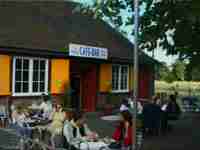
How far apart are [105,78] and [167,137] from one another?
326 inches

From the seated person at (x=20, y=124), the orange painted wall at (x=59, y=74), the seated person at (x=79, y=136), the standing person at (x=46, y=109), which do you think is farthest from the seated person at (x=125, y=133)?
the orange painted wall at (x=59, y=74)

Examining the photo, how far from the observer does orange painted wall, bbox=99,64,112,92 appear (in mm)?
21078

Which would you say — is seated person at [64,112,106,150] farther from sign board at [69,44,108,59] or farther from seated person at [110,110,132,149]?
sign board at [69,44,108,59]

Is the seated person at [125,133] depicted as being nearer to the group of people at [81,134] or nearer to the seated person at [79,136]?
the group of people at [81,134]

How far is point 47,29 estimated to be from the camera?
63.3 ft

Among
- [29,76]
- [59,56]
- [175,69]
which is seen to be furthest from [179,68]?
[29,76]

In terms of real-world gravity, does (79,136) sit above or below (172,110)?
below

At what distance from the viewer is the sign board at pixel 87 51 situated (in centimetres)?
1844

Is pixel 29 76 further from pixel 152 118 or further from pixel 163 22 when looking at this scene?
pixel 163 22

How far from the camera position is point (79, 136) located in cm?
833

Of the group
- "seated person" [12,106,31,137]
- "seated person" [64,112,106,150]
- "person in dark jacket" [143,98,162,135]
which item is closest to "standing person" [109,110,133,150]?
"seated person" [64,112,106,150]

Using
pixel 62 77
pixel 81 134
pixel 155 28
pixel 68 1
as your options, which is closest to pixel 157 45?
pixel 155 28

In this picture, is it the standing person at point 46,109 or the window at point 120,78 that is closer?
the standing person at point 46,109

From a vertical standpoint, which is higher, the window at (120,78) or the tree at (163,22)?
the tree at (163,22)
